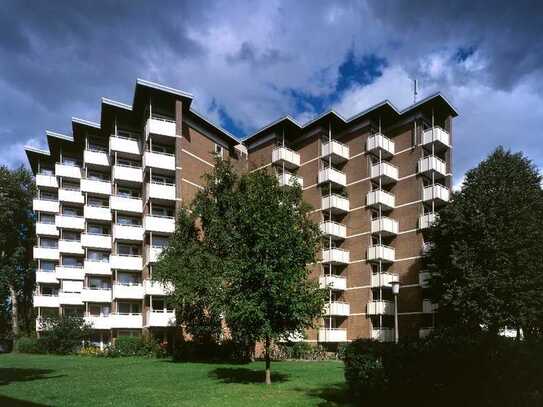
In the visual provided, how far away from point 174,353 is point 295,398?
852 inches

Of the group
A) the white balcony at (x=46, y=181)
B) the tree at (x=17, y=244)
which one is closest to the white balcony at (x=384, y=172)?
the white balcony at (x=46, y=181)

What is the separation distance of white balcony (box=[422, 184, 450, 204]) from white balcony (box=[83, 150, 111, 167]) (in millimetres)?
32669

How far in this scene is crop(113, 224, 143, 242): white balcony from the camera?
43.5m

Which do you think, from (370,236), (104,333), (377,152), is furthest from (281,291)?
(104,333)

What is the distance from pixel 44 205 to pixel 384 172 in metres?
40.9

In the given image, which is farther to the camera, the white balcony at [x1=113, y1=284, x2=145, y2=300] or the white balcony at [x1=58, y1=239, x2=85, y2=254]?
the white balcony at [x1=58, y1=239, x2=85, y2=254]

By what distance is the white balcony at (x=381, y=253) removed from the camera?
4297cm

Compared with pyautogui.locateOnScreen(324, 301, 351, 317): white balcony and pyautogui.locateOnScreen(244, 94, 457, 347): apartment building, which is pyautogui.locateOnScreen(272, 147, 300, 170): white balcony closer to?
pyautogui.locateOnScreen(244, 94, 457, 347): apartment building

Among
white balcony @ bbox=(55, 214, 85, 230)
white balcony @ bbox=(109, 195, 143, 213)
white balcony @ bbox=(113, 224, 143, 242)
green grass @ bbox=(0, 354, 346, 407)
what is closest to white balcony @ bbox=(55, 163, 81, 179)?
white balcony @ bbox=(55, 214, 85, 230)

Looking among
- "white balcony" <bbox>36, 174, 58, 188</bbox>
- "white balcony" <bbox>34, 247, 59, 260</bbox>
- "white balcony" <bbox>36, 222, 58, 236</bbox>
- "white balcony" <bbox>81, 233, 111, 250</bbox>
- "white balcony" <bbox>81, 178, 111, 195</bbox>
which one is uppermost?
"white balcony" <bbox>36, 174, 58, 188</bbox>

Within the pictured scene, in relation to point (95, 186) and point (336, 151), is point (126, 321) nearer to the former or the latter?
point (95, 186)

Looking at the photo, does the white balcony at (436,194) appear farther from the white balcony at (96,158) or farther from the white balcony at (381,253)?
the white balcony at (96,158)

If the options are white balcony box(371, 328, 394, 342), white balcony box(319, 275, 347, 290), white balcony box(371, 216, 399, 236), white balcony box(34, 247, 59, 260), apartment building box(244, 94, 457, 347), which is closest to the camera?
white balcony box(371, 328, 394, 342)

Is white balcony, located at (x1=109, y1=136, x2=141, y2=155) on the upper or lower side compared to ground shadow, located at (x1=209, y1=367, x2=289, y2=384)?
upper
